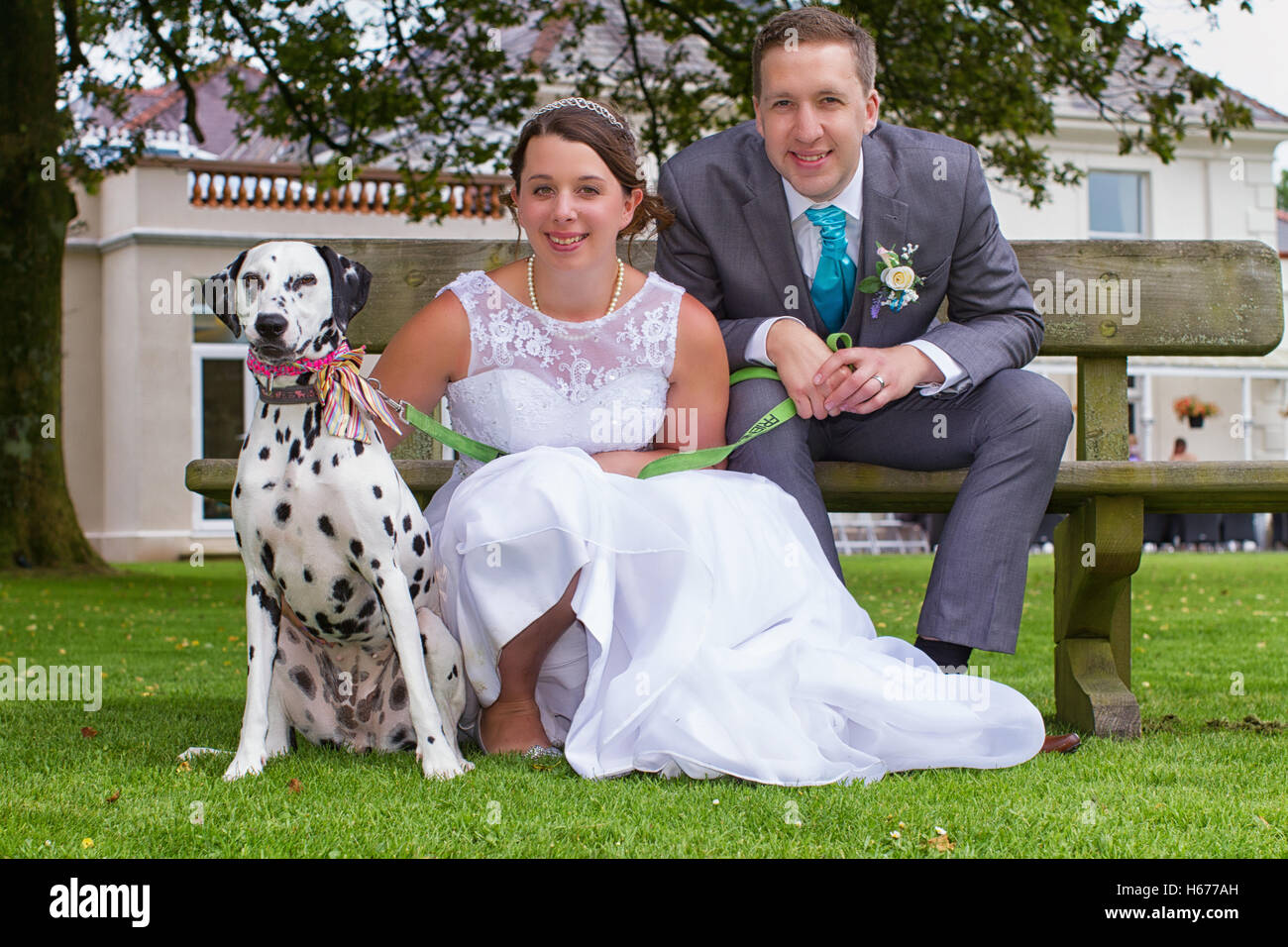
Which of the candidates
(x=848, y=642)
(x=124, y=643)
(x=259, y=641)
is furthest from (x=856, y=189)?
(x=124, y=643)

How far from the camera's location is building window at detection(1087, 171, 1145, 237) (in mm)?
25812

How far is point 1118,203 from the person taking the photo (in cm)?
2598

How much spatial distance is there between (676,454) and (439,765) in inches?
42.2

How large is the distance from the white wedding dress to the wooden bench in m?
0.54

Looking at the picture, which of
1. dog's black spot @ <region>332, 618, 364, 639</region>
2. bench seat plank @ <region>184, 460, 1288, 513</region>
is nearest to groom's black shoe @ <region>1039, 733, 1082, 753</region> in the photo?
bench seat plank @ <region>184, 460, 1288, 513</region>

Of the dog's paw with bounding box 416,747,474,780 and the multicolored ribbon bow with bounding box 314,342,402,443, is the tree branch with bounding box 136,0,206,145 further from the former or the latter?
the dog's paw with bounding box 416,747,474,780

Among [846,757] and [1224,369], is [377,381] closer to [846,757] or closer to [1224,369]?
[846,757]

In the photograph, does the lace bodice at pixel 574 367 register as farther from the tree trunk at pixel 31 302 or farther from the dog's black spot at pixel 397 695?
the tree trunk at pixel 31 302

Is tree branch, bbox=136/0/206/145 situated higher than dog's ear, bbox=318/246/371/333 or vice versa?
tree branch, bbox=136/0/206/145

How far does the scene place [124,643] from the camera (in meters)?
7.10

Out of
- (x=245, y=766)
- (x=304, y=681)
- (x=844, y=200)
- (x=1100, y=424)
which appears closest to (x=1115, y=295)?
(x=1100, y=424)

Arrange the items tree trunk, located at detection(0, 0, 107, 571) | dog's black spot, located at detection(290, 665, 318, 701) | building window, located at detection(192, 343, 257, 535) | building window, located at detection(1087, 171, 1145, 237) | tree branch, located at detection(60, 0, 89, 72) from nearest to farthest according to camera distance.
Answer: dog's black spot, located at detection(290, 665, 318, 701)
tree trunk, located at detection(0, 0, 107, 571)
tree branch, located at detection(60, 0, 89, 72)
building window, located at detection(192, 343, 257, 535)
building window, located at detection(1087, 171, 1145, 237)

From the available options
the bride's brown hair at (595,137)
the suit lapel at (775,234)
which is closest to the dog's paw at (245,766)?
the bride's brown hair at (595,137)

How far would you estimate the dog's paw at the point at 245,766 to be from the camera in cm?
306
